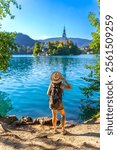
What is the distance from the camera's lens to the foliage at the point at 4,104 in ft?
103

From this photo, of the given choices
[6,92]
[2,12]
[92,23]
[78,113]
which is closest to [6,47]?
[2,12]

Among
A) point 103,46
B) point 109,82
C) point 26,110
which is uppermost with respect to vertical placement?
point 103,46

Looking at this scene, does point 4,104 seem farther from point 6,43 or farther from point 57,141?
point 57,141

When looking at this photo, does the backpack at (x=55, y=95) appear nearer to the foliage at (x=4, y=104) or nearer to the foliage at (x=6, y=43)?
the foliage at (x=6, y=43)

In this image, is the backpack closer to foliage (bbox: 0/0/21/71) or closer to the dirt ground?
the dirt ground

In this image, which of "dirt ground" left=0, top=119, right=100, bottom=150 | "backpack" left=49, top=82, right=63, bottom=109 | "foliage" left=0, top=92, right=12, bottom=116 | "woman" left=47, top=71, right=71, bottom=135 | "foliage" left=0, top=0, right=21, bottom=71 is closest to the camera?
"dirt ground" left=0, top=119, right=100, bottom=150

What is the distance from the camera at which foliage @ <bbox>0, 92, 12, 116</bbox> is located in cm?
3131

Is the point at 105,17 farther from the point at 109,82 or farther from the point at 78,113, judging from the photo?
the point at 78,113

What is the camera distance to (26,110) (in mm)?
30844

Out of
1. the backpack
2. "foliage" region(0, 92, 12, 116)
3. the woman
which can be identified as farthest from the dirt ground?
"foliage" region(0, 92, 12, 116)

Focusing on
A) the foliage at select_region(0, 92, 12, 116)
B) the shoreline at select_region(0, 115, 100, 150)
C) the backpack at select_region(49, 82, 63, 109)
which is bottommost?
the foliage at select_region(0, 92, 12, 116)

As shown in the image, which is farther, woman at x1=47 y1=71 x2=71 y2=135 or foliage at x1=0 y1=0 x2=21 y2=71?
foliage at x1=0 y1=0 x2=21 y2=71

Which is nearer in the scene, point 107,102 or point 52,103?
point 107,102

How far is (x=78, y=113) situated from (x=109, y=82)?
21937 mm
